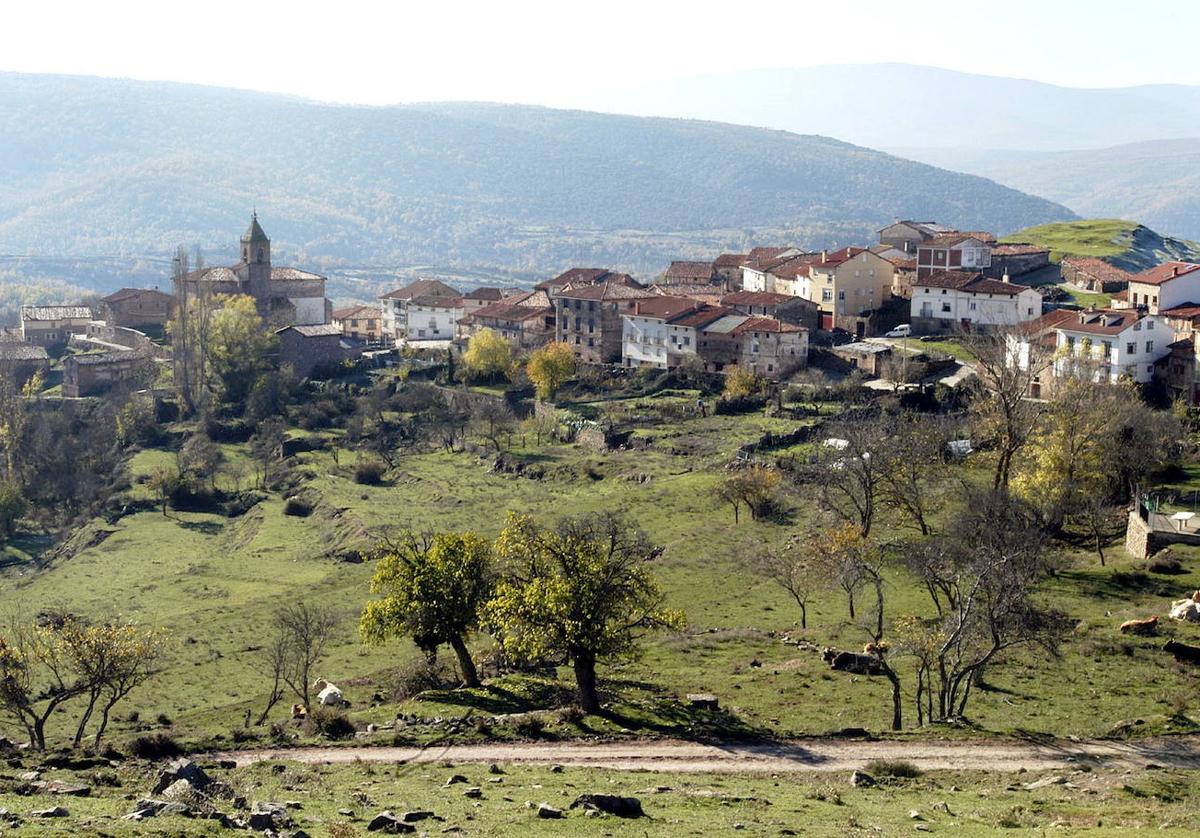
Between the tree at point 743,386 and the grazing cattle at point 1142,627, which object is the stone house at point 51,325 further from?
the grazing cattle at point 1142,627

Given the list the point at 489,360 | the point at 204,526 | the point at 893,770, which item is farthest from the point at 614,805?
the point at 489,360

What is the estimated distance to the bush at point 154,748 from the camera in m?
31.6

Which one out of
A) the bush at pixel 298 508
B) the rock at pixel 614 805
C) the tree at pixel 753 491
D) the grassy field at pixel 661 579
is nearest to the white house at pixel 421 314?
the grassy field at pixel 661 579

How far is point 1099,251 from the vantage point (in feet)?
346

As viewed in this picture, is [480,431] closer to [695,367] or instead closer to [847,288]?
[695,367]

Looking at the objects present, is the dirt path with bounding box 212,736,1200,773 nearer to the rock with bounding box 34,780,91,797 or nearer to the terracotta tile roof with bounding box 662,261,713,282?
the rock with bounding box 34,780,91,797

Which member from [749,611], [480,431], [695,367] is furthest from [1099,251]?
[749,611]

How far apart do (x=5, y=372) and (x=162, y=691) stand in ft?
190

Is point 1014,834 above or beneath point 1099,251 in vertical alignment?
beneath

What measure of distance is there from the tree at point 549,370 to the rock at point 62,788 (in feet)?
192

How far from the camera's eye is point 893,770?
1110 inches

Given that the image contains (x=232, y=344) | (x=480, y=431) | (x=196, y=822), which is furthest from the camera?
(x=232, y=344)

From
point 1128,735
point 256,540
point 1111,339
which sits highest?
point 1111,339

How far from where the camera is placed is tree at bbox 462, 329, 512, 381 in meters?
88.8
